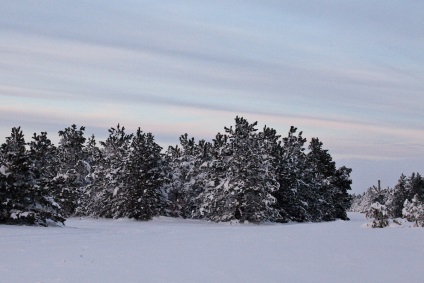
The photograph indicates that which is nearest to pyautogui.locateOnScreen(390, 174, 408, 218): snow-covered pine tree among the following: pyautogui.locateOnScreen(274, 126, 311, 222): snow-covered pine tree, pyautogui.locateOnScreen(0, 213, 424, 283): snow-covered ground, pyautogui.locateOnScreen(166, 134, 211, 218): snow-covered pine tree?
pyautogui.locateOnScreen(274, 126, 311, 222): snow-covered pine tree

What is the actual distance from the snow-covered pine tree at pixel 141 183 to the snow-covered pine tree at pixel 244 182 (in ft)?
18.0

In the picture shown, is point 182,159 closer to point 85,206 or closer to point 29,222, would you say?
point 85,206

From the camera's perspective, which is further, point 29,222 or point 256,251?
point 29,222

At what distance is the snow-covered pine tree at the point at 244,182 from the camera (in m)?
44.4

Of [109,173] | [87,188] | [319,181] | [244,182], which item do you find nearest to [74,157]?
[87,188]

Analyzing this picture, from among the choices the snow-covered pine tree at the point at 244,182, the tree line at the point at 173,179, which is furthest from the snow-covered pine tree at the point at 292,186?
the snow-covered pine tree at the point at 244,182

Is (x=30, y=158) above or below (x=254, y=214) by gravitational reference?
above

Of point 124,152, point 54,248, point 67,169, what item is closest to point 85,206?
point 67,169

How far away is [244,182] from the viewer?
4384cm

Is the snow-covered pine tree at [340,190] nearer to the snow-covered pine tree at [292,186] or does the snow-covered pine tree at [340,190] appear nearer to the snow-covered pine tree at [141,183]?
the snow-covered pine tree at [292,186]

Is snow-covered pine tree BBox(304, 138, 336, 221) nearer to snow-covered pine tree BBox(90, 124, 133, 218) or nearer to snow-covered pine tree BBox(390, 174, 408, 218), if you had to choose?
snow-covered pine tree BBox(90, 124, 133, 218)

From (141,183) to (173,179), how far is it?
8596 mm

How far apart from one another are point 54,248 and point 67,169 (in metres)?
46.4

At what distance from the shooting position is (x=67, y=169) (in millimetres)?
60719
